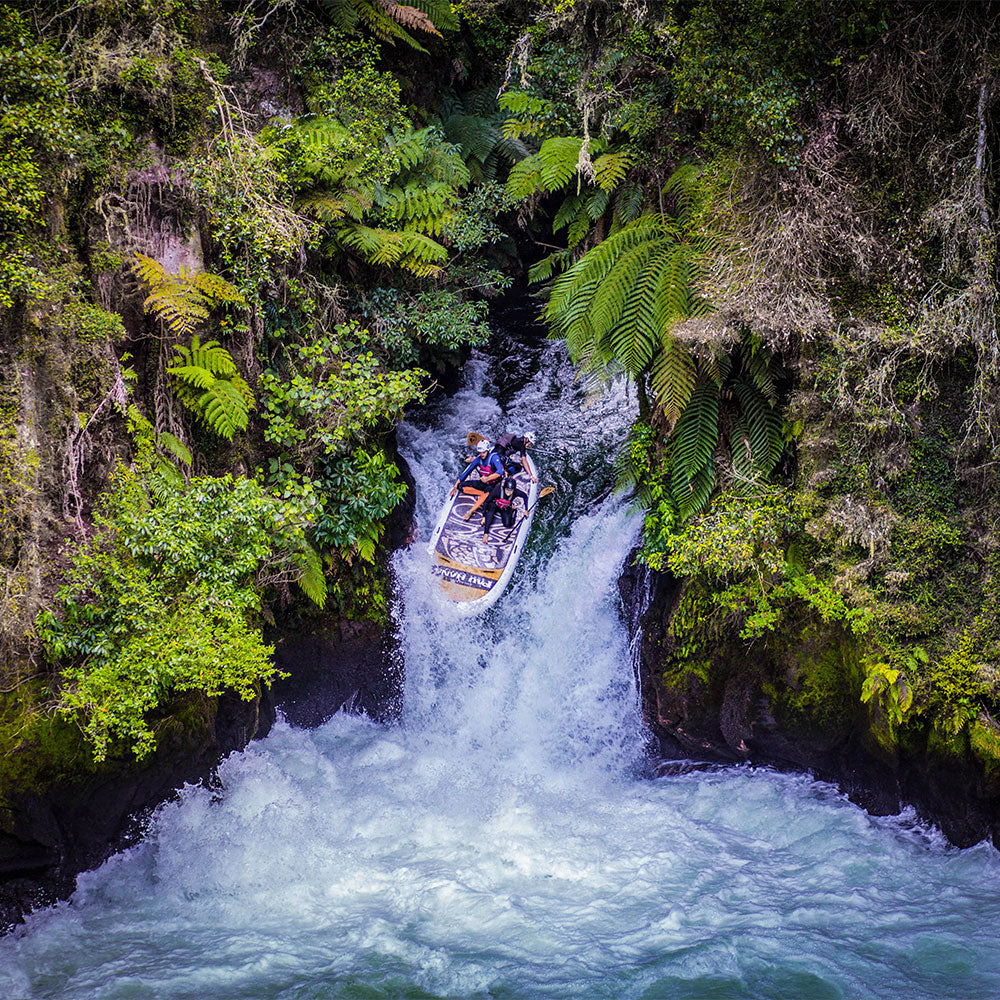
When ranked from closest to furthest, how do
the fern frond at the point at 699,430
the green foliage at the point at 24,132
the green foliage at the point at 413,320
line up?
1. the green foliage at the point at 24,132
2. the fern frond at the point at 699,430
3. the green foliage at the point at 413,320

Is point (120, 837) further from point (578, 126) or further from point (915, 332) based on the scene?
point (578, 126)

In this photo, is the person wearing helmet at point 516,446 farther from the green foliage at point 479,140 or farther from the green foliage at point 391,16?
the green foliage at point 391,16

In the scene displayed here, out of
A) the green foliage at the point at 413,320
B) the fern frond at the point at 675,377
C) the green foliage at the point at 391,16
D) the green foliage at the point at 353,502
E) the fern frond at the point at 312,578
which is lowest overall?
the fern frond at the point at 312,578

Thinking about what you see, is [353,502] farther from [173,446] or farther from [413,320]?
[413,320]

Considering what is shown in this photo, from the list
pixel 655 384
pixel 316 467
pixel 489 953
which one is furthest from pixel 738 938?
pixel 316 467

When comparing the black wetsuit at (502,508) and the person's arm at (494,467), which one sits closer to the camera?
the black wetsuit at (502,508)

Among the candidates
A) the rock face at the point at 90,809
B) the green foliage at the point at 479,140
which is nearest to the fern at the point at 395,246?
the green foliage at the point at 479,140
